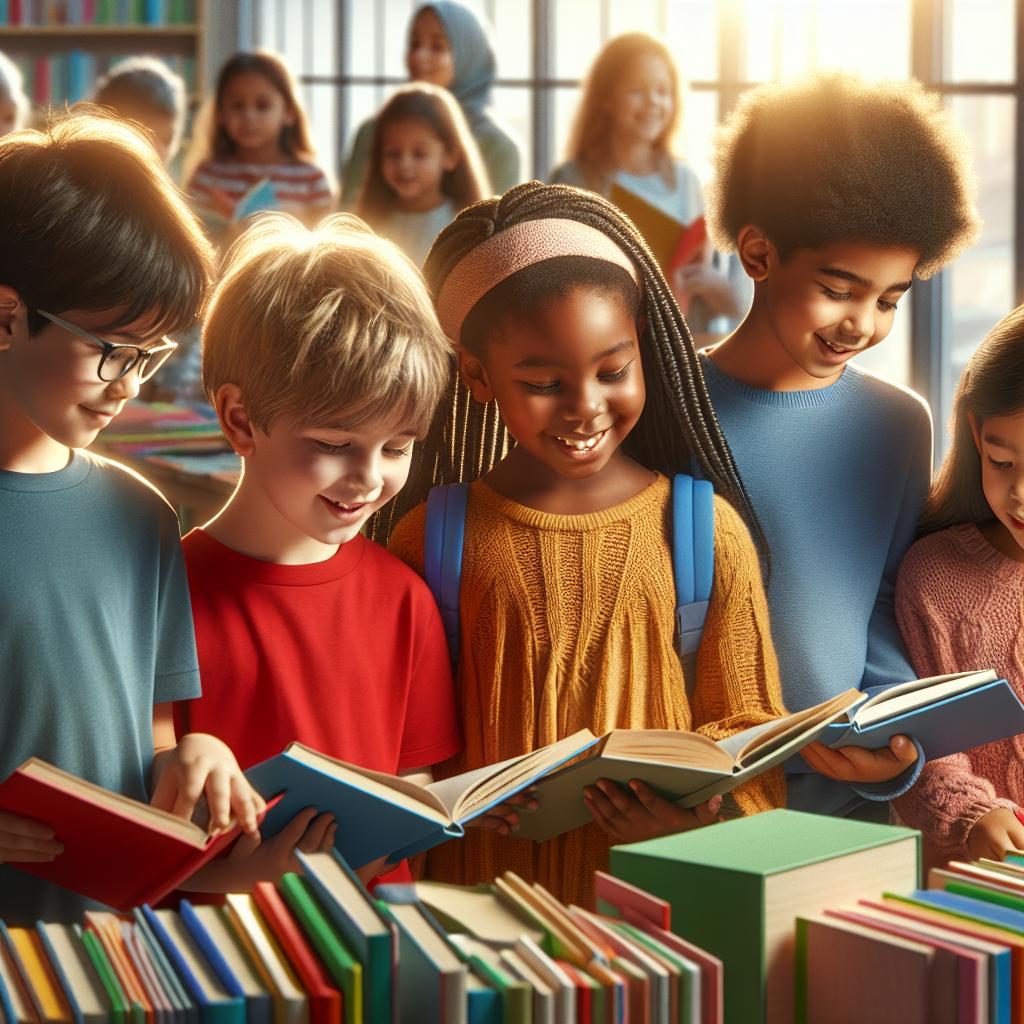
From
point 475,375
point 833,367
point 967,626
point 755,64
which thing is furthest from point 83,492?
point 755,64

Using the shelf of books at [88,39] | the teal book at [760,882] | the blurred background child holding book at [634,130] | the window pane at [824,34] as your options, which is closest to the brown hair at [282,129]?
the blurred background child holding book at [634,130]

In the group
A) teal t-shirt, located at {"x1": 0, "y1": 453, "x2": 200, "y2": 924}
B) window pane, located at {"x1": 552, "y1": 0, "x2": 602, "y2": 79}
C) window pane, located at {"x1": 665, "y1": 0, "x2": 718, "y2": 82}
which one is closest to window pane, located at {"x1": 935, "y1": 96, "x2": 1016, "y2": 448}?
window pane, located at {"x1": 665, "y1": 0, "x2": 718, "y2": 82}

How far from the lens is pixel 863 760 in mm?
1709

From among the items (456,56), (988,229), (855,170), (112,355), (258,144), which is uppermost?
(456,56)

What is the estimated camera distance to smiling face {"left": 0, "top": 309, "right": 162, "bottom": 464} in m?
1.44

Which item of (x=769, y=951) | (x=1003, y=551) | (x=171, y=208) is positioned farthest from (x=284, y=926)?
(x=1003, y=551)

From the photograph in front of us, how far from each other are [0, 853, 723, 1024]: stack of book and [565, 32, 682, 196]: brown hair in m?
4.07

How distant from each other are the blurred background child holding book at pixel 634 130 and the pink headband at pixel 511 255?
3.21 meters

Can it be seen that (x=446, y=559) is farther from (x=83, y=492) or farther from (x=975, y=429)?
(x=975, y=429)

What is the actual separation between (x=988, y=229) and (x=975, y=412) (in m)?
4.32

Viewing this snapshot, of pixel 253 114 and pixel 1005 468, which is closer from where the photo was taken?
pixel 1005 468

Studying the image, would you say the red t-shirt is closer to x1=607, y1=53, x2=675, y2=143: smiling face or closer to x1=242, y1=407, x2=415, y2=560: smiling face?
x1=242, y1=407, x2=415, y2=560: smiling face

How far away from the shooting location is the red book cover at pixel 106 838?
1.17m

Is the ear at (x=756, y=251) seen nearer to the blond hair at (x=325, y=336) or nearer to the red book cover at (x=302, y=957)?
the blond hair at (x=325, y=336)
